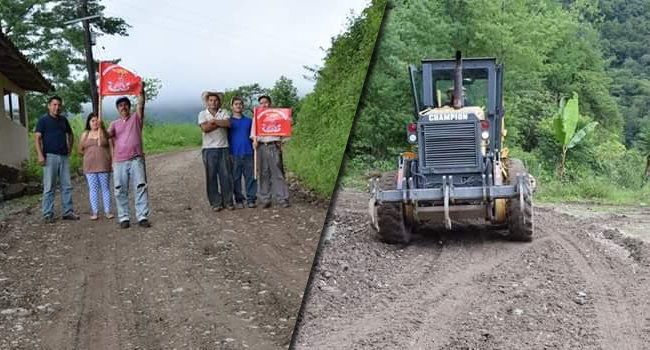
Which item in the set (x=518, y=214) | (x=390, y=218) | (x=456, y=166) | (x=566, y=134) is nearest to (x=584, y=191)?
(x=566, y=134)

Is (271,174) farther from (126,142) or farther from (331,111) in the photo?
(126,142)

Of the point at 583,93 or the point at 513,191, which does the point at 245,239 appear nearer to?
the point at 513,191

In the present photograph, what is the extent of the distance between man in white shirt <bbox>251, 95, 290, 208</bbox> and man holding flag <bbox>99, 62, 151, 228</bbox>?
0.74ft

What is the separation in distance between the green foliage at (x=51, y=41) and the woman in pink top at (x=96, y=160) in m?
0.04

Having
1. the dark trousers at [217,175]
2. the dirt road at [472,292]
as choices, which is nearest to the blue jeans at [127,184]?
the dark trousers at [217,175]

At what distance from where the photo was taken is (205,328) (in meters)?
1.06

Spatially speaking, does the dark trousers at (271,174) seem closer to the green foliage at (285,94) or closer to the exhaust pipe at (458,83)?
the green foliage at (285,94)

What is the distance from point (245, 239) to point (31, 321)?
38cm

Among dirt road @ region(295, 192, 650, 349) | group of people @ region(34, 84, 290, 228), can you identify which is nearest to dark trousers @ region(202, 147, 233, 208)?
group of people @ region(34, 84, 290, 228)

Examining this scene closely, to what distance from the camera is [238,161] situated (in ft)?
4.71

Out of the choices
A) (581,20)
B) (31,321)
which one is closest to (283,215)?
(31,321)

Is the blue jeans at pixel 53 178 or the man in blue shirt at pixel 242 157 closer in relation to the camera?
the blue jeans at pixel 53 178

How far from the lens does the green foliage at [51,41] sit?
1.08 m

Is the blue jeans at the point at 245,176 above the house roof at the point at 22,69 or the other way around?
the other way around
